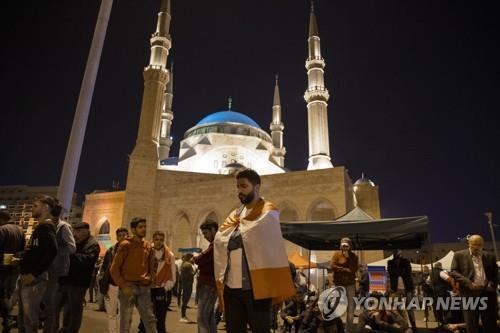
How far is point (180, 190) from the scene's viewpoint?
22781 millimetres

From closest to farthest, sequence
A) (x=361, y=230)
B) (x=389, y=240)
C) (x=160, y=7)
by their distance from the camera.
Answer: (x=361, y=230)
(x=389, y=240)
(x=160, y=7)

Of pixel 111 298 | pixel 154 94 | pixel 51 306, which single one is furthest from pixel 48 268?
pixel 154 94

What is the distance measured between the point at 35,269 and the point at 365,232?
4.85m

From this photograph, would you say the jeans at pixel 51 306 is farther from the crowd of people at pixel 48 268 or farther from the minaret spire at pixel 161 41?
the minaret spire at pixel 161 41

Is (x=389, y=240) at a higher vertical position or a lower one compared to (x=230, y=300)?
higher

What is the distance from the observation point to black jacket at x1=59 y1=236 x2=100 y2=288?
390cm

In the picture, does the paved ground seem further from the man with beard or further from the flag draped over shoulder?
the flag draped over shoulder

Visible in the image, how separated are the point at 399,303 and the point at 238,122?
30.4 m

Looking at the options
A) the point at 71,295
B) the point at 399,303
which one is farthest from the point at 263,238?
the point at 399,303

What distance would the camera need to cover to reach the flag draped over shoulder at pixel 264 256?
2.11 m

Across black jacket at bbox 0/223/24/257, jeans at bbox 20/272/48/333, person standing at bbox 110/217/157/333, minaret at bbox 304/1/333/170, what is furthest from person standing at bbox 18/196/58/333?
minaret at bbox 304/1/333/170

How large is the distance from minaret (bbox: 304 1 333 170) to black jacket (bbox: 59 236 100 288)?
67.4 ft

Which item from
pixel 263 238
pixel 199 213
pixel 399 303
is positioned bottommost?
pixel 399 303

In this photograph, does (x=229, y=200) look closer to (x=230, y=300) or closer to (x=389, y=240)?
(x=389, y=240)
